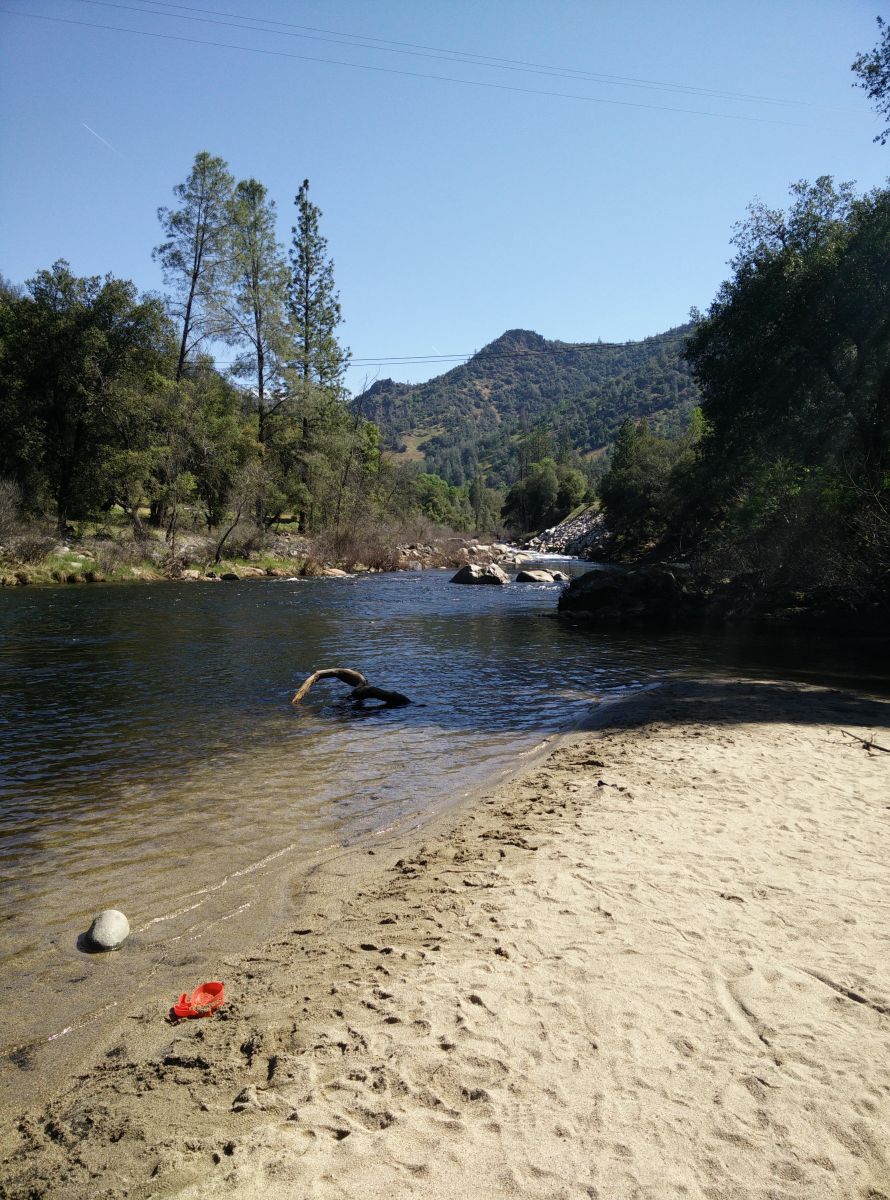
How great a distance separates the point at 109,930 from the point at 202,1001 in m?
1.04

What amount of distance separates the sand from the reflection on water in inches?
39.2

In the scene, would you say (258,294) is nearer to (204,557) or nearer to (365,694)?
(204,557)

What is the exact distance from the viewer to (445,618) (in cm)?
2358

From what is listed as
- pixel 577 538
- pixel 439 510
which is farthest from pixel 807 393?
pixel 439 510

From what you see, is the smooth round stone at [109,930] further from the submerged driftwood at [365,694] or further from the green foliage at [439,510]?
the green foliage at [439,510]

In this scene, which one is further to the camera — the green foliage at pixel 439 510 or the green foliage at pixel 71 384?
the green foliage at pixel 439 510

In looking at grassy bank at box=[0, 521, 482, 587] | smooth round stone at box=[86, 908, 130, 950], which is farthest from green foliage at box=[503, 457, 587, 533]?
smooth round stone at box=[86, 908, 130, 950]

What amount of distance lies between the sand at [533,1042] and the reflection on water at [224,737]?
1.00 meters

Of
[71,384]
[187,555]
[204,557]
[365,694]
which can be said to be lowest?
[365,694]

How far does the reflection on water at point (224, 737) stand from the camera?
5305 mm

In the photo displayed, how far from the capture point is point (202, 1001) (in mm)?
3936

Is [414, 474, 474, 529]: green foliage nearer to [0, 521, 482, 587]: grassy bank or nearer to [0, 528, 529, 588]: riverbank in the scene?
[0, 528, 529, 588]: riverbank

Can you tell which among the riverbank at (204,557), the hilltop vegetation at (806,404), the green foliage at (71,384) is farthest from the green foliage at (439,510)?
the hilltop vegetation at (806,404)

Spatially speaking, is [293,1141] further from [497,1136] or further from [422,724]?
[422,724]
